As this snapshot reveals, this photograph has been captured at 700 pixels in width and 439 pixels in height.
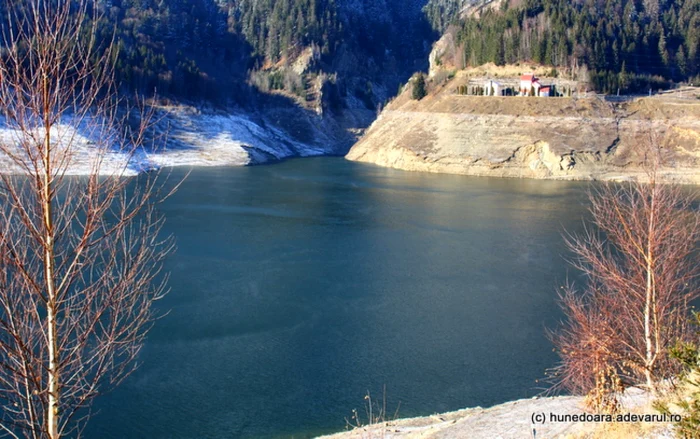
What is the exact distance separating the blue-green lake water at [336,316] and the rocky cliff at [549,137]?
2072 centimetres

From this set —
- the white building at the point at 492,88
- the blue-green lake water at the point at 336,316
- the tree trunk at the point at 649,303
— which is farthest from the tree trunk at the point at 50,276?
the white building at the point at 492,88

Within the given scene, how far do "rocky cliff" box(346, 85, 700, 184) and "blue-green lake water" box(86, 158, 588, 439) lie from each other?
2072 centimetres

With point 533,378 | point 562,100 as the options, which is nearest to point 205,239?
point 533,378

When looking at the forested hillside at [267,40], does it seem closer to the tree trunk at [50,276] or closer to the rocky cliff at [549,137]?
the rocky cliff at [549,137]

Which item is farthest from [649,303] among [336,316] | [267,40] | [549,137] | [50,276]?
[267,40]

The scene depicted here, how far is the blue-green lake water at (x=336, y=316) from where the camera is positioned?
1783 cm

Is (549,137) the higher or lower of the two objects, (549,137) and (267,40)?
the lower

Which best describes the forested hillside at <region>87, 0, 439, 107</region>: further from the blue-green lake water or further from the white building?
the blue-green lake water

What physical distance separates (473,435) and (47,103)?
1017cm

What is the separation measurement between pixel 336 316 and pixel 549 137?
51.1 metres

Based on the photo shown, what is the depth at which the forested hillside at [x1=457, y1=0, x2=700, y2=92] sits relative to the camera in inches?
3184

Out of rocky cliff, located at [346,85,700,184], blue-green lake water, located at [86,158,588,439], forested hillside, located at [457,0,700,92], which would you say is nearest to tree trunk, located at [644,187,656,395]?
blue-green lake water, located at [86,158,588,439]

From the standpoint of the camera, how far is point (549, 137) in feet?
226

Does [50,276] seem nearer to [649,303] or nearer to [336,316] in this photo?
[649,303]
